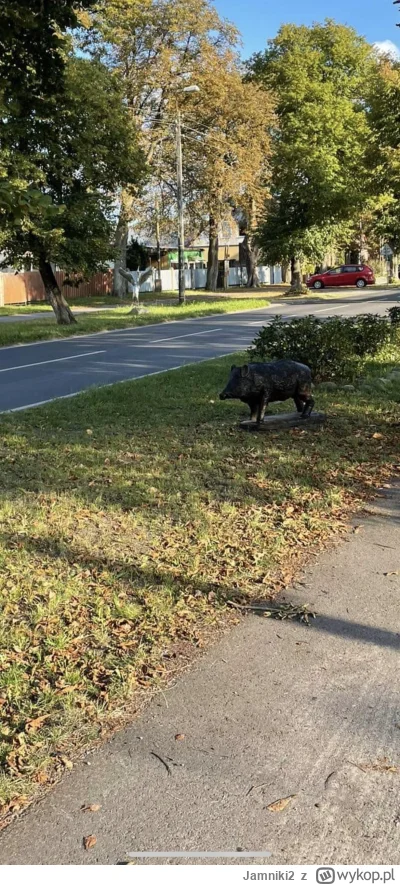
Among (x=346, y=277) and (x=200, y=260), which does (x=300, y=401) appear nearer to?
(x=346, y=277)

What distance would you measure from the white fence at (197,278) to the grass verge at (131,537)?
4246 centimetres

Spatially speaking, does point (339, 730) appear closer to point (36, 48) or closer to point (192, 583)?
point (192, 583)

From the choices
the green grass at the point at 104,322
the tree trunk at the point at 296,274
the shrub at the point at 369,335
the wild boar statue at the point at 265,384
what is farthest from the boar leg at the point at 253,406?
the tree trunk at the point at 296,274

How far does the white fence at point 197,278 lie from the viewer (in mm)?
50438

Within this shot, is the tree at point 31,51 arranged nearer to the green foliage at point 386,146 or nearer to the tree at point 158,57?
the green foliage at point 386,146

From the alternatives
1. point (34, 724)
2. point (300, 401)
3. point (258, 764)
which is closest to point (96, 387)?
point (300, 401)

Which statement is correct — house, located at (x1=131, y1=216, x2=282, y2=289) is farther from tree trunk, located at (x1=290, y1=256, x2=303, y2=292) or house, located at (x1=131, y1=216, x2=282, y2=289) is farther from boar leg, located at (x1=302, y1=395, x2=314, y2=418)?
boar leg, located at (x1=302, y1=395, x2=314, y2=418)

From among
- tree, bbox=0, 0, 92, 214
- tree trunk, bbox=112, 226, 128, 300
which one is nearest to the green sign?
tree trunk, bbox=112, 226, 128, 300

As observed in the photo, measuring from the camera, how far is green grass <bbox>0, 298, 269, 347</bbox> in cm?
2052

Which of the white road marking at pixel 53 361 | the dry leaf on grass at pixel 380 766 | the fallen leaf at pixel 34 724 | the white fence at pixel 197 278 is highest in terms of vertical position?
the white fence at pixel 197 278

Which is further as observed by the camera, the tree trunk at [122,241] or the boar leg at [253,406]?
the tree trunk at [122,241]

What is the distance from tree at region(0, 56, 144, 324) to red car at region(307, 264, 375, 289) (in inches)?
1220

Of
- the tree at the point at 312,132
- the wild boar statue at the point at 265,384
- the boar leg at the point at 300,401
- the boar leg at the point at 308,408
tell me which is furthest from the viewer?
the tree at the point at 312,132

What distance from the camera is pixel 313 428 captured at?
8008 mm
